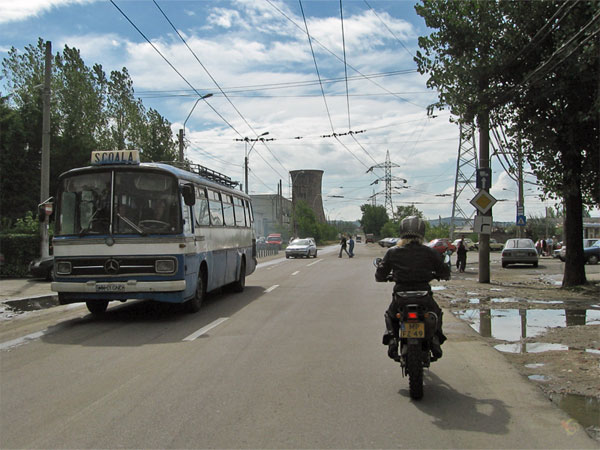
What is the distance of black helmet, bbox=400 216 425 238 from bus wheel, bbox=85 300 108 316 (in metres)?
7.25

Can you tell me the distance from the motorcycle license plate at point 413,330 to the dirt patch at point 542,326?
1.46 meters

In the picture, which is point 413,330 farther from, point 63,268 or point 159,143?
point 159,143

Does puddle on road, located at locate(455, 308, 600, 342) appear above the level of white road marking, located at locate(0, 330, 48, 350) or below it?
below

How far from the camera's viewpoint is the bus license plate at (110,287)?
31.9ft

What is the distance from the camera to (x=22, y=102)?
4134 centimetres

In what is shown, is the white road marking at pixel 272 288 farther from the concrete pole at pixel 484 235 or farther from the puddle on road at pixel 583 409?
the puddle on road at pixel 583 409

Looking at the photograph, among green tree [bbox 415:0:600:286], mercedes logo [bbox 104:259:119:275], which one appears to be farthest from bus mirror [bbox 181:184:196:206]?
green tree [bbox 415:0:600:286]

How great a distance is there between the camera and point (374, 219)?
6043 inches

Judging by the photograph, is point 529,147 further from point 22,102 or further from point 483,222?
point 22,102

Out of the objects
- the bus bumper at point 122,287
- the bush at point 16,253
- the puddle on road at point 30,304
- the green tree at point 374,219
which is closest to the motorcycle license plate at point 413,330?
the bus bumper at point 122,287

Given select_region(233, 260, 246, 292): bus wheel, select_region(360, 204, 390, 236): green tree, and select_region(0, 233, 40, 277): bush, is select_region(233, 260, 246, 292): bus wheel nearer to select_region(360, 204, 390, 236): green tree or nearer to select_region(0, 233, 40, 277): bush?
select_region(0, 233, 40, 277): bush

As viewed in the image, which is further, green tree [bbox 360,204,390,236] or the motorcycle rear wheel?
green tree [bbox 360,204,390,236]

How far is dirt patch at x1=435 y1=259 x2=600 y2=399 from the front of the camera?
20.4ft

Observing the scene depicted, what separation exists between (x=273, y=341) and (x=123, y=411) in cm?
351
